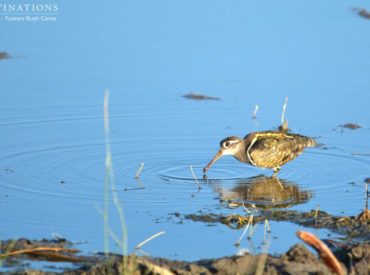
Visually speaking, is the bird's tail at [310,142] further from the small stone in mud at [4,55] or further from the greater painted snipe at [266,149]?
the small stone in mud at [4,55]

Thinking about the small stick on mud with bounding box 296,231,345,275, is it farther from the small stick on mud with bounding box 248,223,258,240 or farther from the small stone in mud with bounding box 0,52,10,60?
the small stone in mud with bounding box 0,52,10,60

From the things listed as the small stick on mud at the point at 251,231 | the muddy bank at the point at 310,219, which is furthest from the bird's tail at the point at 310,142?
the small stick on mud at the point at 251,231

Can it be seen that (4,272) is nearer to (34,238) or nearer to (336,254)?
(34,238)

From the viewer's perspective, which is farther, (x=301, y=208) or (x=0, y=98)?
(x=0, y=98)

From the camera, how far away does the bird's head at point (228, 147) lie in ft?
40.8

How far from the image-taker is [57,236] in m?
9.35

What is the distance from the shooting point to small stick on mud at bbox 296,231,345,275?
7426mm

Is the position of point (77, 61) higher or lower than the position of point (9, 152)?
higher

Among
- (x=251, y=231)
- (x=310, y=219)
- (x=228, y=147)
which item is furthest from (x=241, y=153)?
(x=251, y=231)

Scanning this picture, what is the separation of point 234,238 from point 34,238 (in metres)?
1.80

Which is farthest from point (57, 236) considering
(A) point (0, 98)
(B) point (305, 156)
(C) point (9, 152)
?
(A) point (0, 98)

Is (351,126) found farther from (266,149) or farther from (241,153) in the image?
(241,153)

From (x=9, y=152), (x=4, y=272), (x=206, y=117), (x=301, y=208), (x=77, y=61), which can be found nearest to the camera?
(x=4, y=272)

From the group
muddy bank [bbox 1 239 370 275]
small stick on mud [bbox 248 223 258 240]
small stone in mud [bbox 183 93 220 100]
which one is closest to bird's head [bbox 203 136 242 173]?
small stone in mud [bbox 183 93 220 100]
